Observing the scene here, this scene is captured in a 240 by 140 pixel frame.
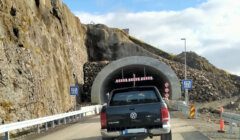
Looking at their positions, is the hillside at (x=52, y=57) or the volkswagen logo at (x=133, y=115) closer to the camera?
the volkswagen logo at (x=133, y=115)

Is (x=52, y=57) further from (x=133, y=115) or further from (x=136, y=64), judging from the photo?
(x=133, y=115)

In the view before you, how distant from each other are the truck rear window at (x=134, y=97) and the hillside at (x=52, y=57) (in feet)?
46.2

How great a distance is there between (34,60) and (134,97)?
22.8m

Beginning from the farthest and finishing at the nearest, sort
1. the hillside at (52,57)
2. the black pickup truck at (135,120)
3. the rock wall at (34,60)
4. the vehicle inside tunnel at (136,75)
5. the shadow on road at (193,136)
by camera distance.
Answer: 1. the vehicle inside tunnel at (136,75)
2. the hillside at (52,57)
3. the rock wall at (34,60)
4. the shadow on road at (193,136)
5. the black pickup truck at (135,120)

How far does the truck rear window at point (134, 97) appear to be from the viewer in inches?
586

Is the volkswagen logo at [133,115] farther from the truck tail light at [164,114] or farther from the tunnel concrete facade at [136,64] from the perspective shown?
the tunnel concrete facade at [136,64]

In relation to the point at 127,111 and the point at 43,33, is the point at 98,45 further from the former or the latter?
the point at 127,111

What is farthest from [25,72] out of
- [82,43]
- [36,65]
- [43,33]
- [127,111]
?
[82,43]

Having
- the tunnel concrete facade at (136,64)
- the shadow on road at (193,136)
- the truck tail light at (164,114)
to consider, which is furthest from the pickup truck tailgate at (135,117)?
the tunnel concrete facade at (136,64)

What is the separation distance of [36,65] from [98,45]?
37.1 meters

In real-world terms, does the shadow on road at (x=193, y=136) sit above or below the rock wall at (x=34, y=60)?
below

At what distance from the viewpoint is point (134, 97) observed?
15008 mm

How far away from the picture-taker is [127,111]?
14125 millimetres

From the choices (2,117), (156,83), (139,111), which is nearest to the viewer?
(139,111)
